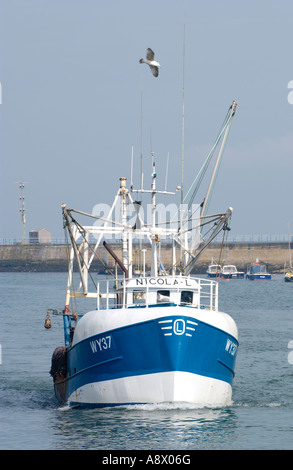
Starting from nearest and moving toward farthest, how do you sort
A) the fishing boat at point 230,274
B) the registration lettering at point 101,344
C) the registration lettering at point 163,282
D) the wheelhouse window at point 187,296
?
the registration lettering at point 101,344 → the registration lettering at point 163,282 → the wheelhouse window at point 187,296 → the fishing boat at point 230,274

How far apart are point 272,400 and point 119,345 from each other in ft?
28.1

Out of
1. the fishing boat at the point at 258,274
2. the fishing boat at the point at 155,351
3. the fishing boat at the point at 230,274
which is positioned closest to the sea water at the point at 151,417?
the fishing boat at the point at 155,351

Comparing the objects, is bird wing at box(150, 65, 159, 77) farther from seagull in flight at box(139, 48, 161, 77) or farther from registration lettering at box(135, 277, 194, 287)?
registration lettering at box(135, 277, 194, 287)

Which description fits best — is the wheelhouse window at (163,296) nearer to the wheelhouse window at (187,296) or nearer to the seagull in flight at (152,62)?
the wheelhouse window at (187,296)

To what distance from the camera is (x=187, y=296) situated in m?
26.6

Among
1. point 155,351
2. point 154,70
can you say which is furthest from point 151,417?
point 154,70

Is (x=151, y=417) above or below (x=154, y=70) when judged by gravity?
below

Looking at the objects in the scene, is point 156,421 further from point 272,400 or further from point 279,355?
point 279,355

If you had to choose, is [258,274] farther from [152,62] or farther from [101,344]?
[101,344]

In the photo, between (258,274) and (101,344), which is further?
(258,274)

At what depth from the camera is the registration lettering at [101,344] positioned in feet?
80.1

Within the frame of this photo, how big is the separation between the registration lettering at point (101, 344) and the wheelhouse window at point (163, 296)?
246 centimetres

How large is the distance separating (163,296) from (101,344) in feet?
8.95

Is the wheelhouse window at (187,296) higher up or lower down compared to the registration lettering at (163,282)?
lower down
